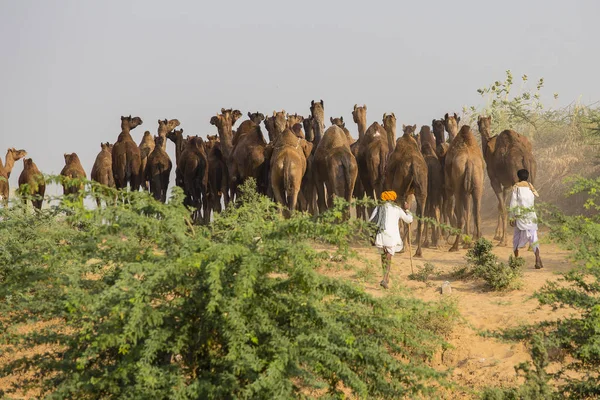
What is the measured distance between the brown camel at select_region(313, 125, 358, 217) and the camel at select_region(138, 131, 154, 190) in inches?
248

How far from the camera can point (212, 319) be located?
7168mm

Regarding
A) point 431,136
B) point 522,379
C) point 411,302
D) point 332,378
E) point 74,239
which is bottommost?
point 522,379

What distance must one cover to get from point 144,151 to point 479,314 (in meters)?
14.8

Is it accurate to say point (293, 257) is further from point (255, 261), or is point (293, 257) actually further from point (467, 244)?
point (467, 244)

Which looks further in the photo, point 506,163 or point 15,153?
point 15,153

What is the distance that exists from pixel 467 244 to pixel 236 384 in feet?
38.2

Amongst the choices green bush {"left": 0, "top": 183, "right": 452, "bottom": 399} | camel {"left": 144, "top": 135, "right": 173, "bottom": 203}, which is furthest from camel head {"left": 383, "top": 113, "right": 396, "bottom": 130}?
green bush {"left": 0, "top": 183, "right": 452, "bottom": 399}

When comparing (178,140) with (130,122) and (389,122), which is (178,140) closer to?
(130,122)

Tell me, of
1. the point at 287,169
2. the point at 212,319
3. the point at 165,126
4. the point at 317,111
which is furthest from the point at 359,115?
the point at 212,319

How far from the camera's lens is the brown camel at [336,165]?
18.0 m

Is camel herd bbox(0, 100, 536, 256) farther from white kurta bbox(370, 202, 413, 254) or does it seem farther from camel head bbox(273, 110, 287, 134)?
white kurta bbox(370, 202, 413, 254)

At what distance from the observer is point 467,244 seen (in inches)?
706

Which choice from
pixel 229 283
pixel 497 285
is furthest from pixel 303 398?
pixel 497 285

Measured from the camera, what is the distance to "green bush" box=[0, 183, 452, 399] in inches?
270
